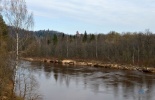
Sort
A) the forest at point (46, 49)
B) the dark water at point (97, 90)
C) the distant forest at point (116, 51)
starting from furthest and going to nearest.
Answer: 1. the distant forest at point (116, 51)
2. the dark water at point (97, 90)
3. the forest at point (46, 49)

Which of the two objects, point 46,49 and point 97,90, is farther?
point 46,49

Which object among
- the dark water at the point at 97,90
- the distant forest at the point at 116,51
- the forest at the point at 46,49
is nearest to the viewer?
the forest at the point at 46,49

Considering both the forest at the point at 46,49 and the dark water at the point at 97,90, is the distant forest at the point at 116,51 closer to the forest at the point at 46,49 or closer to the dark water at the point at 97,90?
the forest at the point at 46,49

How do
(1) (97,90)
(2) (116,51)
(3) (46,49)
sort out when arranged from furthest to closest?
(3) (46,49)
(2) (116,51)
(1) (97,90)

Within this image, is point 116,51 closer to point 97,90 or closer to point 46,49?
point 46,49

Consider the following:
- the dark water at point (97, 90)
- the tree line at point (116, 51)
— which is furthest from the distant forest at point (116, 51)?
the dark water at point (97, 90)

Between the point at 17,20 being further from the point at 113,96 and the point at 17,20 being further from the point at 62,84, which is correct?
the point at 62,84

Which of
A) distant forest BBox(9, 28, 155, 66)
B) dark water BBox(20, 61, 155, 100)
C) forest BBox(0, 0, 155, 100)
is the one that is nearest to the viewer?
forest BBox(0, 0, 155, 100)

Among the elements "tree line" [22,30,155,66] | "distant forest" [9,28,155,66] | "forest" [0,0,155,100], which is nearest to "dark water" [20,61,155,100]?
"forest" [0,0,155,100]

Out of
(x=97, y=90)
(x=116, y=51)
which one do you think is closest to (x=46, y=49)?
(x=116, y=51)

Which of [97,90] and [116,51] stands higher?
[116,51]

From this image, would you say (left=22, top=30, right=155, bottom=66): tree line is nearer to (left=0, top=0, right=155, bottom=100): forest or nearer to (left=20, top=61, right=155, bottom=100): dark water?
(left=0, top=0, right=155, bottom=100): forest

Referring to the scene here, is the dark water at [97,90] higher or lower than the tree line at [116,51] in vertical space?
lower

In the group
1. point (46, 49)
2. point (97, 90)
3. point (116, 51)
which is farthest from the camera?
point (46, 49)
